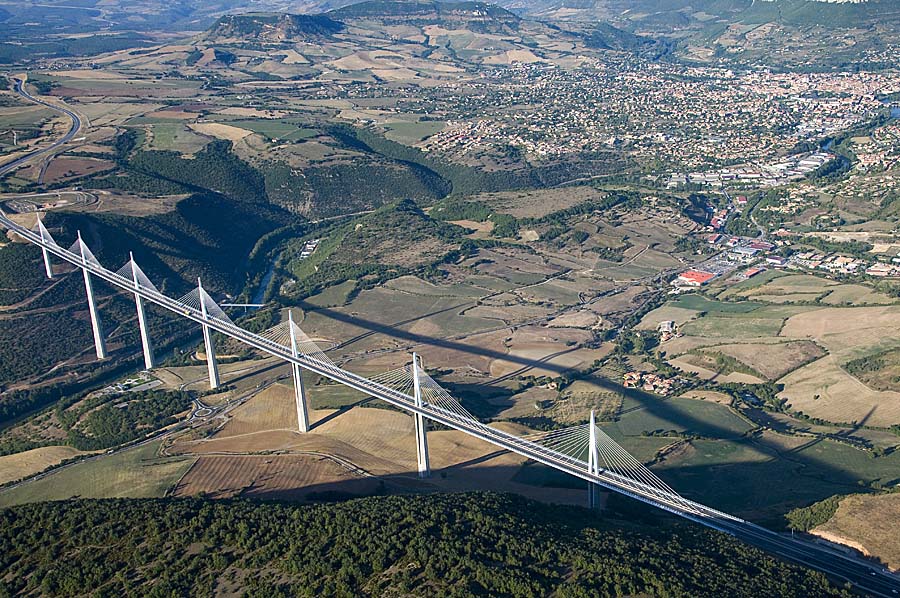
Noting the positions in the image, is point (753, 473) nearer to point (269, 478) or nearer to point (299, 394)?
point (269, 478)

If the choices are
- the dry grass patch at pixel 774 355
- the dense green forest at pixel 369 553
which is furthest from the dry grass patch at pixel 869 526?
the dry grass patch at pixel 774 355

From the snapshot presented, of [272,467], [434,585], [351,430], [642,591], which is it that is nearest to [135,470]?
[272,467]

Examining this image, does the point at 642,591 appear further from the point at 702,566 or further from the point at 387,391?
the point at 387,391

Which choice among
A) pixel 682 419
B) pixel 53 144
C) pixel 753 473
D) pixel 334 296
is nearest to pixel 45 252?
pixel 334 296

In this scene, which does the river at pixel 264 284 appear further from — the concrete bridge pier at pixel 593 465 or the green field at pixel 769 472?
the concrete bridge pier at pixel 593 465

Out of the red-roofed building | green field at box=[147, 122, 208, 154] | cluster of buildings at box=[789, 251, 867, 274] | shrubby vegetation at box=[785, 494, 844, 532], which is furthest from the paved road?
shrubby vegetation at box=[785, 494, 844, 532]

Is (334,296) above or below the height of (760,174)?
above
